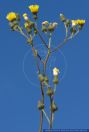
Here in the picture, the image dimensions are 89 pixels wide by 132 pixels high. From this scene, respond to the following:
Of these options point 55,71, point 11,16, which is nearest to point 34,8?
point 11,16

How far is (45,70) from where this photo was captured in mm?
3979

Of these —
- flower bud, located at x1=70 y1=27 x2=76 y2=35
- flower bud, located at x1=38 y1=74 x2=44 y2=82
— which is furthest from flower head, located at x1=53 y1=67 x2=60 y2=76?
flower bud, located at x1=70 y1=27 x2=76 y2=35

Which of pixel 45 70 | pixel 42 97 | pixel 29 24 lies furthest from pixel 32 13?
pixel 42 97

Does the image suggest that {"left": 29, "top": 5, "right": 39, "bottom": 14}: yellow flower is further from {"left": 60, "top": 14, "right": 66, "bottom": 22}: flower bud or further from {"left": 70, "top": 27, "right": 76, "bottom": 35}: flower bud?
{"left": 70, "top": 27, "right": 76, "bottom": 35}: flower bud

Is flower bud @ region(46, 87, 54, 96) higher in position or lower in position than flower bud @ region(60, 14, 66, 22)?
lower

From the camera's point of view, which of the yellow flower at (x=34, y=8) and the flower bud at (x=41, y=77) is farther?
the yellow flower at (x=34, y=8)

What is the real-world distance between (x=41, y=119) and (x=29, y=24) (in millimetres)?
1135

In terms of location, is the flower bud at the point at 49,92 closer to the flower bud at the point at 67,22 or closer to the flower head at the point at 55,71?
the flower head at the point at 55,71

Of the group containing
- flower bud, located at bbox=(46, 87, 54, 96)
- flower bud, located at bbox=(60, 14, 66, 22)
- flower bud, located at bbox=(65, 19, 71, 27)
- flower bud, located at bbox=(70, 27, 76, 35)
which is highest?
flower bud, located at bbox=(60, 14, 66, 22)

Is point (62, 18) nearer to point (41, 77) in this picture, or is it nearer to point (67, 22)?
point (67, 22)

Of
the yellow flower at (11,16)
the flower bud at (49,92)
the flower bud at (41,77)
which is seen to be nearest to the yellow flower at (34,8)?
the yellow flower at (11,16)

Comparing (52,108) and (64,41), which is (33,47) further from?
(52,108)

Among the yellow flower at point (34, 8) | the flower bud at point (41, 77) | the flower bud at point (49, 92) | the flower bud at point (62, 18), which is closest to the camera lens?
the flower bud at point (49, 92)

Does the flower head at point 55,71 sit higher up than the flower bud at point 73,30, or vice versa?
the flower bud at point 73,30
